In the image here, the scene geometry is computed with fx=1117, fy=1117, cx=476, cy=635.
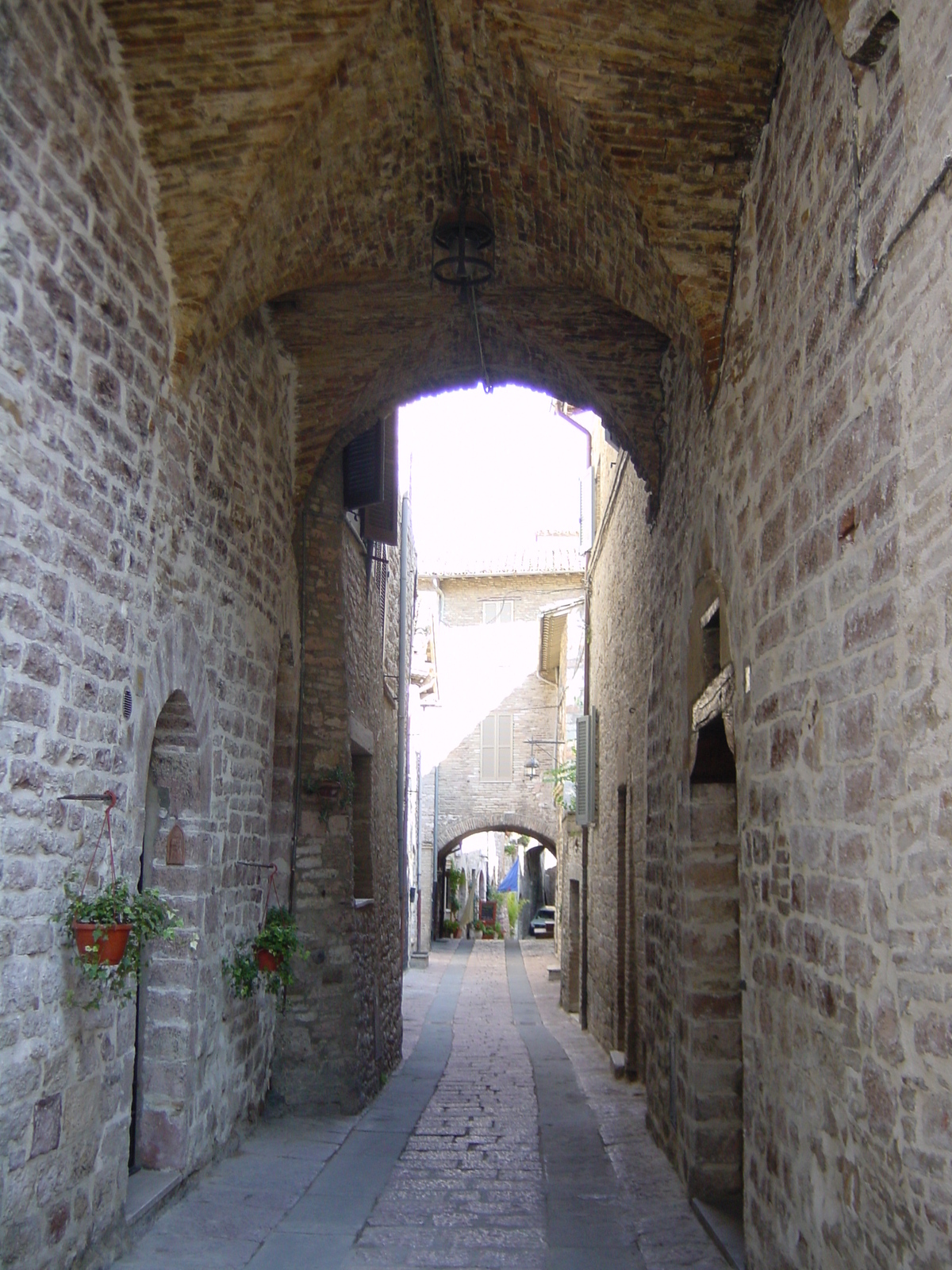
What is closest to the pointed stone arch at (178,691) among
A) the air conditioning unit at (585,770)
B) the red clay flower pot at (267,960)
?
the red clay flower pot at (267,960)

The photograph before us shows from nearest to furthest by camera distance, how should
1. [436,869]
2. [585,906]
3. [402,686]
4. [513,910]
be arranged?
1. [402,686]
2. [585,906]
3. [436,869]
4. [513,910]

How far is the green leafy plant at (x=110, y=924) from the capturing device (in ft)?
12.9

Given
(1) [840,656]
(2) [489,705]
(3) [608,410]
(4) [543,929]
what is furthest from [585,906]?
(4) [543,929]

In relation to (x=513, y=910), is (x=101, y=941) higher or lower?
higher

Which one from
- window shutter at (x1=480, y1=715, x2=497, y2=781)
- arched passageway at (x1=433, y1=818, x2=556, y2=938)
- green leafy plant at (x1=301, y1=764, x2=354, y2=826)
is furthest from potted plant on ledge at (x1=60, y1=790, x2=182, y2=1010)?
window shutter at (x1=480, y1=715, x2=497, y2=781)

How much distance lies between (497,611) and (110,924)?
23.2 metres

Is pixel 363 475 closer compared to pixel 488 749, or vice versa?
pixel 363 475

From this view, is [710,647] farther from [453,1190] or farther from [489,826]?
[489,826]

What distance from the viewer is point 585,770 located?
41.5 feet

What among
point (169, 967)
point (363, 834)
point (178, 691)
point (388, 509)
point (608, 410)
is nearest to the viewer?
point (178, 691)

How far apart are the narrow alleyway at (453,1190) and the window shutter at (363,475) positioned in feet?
14.3

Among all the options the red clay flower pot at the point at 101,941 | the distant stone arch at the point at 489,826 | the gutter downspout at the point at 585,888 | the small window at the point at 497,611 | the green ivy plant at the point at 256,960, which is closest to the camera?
the red clay flower pot at the point at 101,941

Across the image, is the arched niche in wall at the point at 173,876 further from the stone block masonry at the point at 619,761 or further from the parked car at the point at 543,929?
the parked car at the point at 543,929

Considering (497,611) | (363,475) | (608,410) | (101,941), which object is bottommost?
(101,941)
